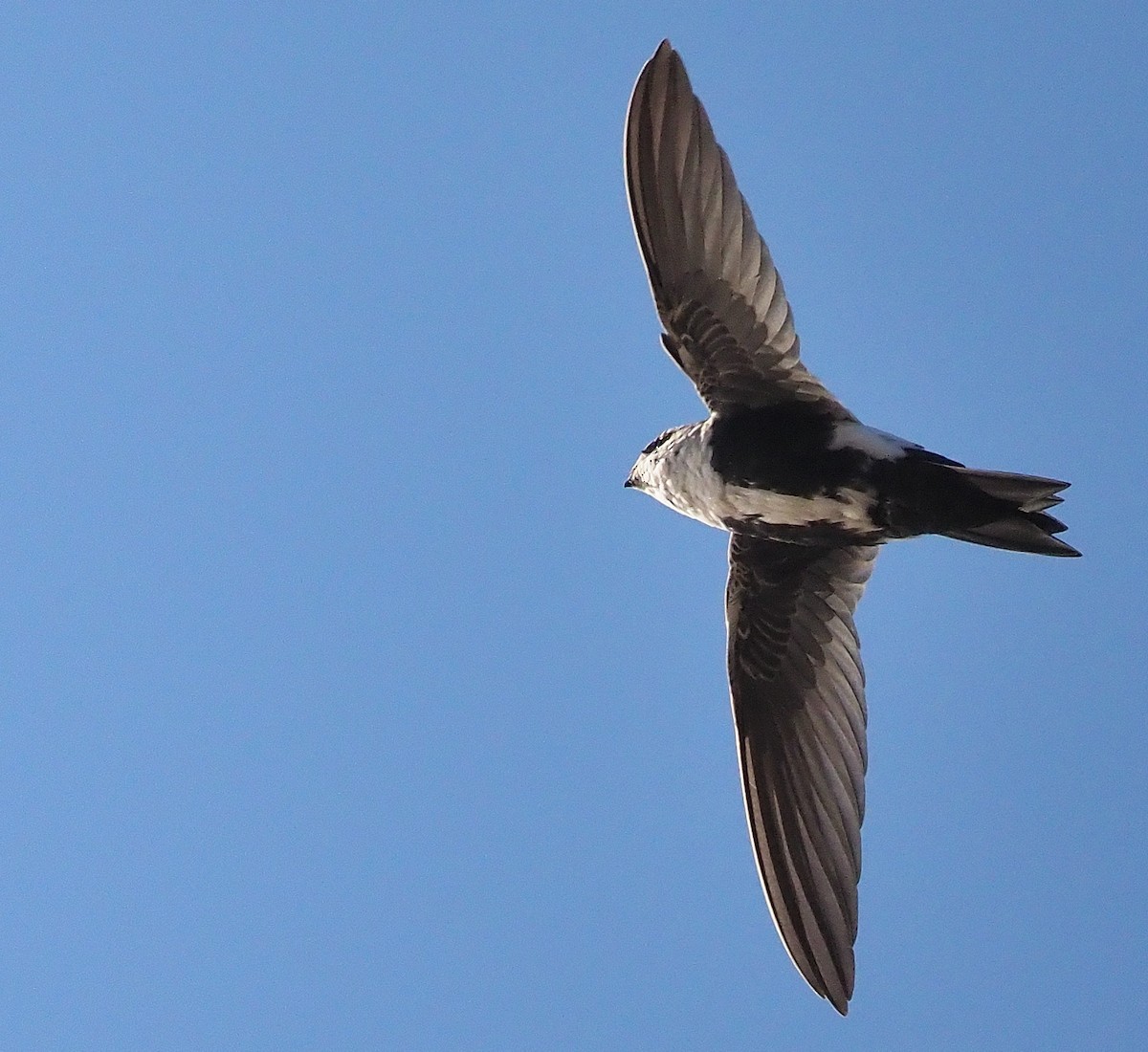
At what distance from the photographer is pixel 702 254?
4949mm

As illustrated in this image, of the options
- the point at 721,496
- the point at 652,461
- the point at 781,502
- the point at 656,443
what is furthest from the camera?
the point at 656,443

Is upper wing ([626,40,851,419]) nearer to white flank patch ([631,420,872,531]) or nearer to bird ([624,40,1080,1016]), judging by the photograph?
bird ([624,40,1080,1016])

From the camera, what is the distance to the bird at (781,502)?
4809 mm

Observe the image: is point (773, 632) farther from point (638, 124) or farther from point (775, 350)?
point (638, 124)

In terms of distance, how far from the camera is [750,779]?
5.48 metres

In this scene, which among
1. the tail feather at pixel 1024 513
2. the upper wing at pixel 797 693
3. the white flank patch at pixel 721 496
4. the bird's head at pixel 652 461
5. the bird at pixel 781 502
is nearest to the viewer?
the tail feather at pixel 1024 513

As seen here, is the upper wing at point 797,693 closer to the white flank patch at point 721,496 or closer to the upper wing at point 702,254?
the white flank patch at point 721,496

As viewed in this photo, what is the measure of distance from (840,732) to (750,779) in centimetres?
38

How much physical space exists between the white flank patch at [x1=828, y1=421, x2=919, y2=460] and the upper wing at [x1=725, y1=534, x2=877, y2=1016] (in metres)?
0.64

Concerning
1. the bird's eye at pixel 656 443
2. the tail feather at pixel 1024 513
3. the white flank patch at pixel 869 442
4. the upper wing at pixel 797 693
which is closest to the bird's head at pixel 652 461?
the bird's eye at pixel 656 443

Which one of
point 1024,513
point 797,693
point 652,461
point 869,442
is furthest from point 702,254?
point 797,693

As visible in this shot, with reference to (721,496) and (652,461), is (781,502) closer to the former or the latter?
(721,496)

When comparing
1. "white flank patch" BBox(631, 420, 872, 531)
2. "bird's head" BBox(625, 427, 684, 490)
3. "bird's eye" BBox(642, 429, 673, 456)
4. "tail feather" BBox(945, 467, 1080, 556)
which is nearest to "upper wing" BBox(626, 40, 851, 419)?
"white flank patch" BBox(631, 420, 872, 531)

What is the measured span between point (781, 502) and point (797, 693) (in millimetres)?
863
